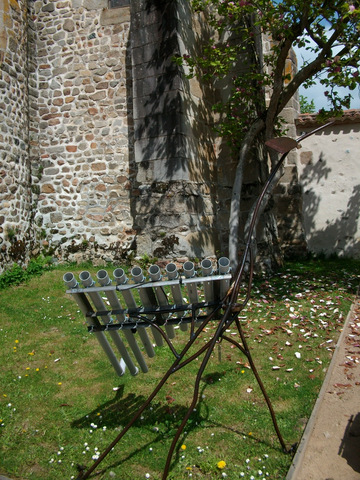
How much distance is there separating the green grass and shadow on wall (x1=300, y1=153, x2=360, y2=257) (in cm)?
304

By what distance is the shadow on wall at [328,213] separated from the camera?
8484mm

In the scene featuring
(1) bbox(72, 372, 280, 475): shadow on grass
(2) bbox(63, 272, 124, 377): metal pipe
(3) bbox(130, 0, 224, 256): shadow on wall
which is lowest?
(1) bbox(72, 372, 280, 475): shadow on grass

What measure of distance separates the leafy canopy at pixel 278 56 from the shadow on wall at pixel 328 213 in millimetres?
2083

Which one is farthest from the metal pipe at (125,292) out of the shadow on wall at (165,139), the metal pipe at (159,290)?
the shadow on wall at (165,139)

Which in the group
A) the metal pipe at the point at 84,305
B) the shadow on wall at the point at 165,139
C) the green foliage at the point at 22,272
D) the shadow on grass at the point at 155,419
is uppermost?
the shadow on wall at the point at 165,139

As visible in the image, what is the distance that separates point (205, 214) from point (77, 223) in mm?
2404

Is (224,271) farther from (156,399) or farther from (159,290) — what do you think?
(156,399)

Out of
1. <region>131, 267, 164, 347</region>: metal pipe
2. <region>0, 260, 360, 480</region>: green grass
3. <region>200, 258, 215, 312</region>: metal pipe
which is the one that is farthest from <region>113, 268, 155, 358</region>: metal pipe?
<region>0, 260, 360, 480</region>: green grass

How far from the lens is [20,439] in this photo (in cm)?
315

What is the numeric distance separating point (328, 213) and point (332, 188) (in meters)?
0.49

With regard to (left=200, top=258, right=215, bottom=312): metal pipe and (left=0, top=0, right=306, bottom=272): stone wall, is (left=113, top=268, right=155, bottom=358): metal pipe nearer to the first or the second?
(left=200, top=258, right=215, bottom=312): metal pipe

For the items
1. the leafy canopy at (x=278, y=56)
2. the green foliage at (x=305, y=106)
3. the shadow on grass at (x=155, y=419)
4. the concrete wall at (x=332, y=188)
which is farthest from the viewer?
the green foliage at (x=305, y=106)

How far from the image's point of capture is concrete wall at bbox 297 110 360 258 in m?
8.45

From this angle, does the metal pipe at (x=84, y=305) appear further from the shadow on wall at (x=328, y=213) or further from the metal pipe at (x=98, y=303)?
the shadow on wall at (x=328, y=213)
